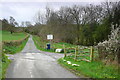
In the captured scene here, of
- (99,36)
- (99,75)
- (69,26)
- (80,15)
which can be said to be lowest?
(99,75)

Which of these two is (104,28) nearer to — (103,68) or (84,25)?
(84,25)

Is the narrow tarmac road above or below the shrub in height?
below

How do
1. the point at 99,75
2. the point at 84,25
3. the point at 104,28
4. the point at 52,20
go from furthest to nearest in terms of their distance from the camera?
the point at 52,20, the point at 84,25, the point at 104,28, the point at 99,75

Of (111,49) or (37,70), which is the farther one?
(37,70)

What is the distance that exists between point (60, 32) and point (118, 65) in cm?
→ 3891

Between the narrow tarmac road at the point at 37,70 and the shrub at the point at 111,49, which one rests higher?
the shrub at the point at 111,49

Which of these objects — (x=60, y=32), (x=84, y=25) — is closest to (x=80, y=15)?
(x=84, y=25)

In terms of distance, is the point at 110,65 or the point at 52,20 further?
the point at 52,20

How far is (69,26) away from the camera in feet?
154

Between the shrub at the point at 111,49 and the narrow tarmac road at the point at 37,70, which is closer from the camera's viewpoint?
the narrow tarmac road at the point at 37,70

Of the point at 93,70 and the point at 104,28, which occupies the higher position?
the point at 104,28

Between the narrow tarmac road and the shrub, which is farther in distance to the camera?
the shrub

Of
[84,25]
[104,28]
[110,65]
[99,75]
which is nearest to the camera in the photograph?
[99,75]

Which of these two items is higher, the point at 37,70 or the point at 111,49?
the point at 111,49
